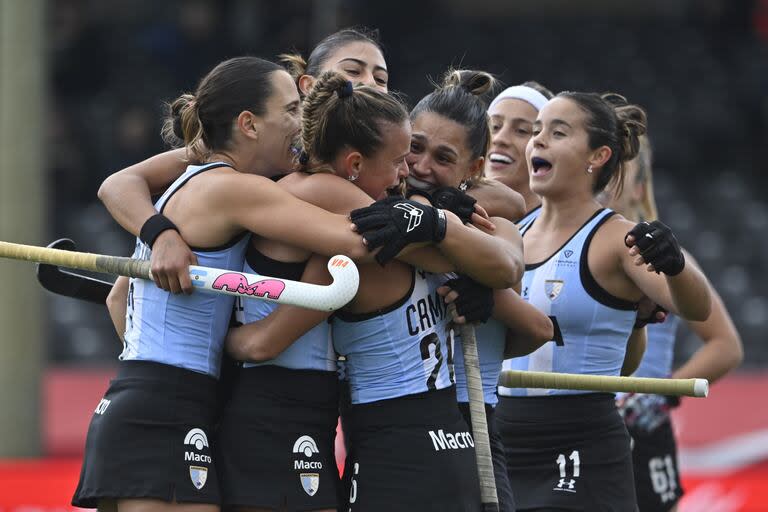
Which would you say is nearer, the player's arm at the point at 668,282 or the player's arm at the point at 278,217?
the player's arm at the point at 278,217

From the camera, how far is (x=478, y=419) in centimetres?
356

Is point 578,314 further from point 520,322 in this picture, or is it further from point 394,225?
point 394,225

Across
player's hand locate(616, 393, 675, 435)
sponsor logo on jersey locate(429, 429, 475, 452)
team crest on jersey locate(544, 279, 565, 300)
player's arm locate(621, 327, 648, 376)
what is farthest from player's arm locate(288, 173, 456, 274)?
player's hand locate(616, 393, 675, 435)

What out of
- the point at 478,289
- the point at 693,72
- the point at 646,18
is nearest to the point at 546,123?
the point at 478,289

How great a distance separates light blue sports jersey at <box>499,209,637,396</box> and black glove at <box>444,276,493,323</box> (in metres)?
0.74

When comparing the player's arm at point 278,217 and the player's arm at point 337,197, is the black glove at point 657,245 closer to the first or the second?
the player's arm at point 337,197

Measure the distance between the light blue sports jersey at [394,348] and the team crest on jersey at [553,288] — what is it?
828mm

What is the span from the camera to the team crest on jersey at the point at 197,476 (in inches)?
131

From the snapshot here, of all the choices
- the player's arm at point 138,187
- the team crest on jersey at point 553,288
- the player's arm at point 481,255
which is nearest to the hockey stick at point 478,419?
the player's arm at point 481,255

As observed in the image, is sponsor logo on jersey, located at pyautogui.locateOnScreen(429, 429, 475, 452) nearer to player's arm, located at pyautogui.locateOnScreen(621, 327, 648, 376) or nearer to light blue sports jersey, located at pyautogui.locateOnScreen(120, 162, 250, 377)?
light blue sports jersey, located at pyautogui.locateOnScreen(120, 162, 250, 377)

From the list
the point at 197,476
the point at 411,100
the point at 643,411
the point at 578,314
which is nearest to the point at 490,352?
the point at 578,314

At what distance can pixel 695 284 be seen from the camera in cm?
403

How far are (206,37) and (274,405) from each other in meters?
10.5

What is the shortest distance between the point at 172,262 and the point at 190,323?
19cm
